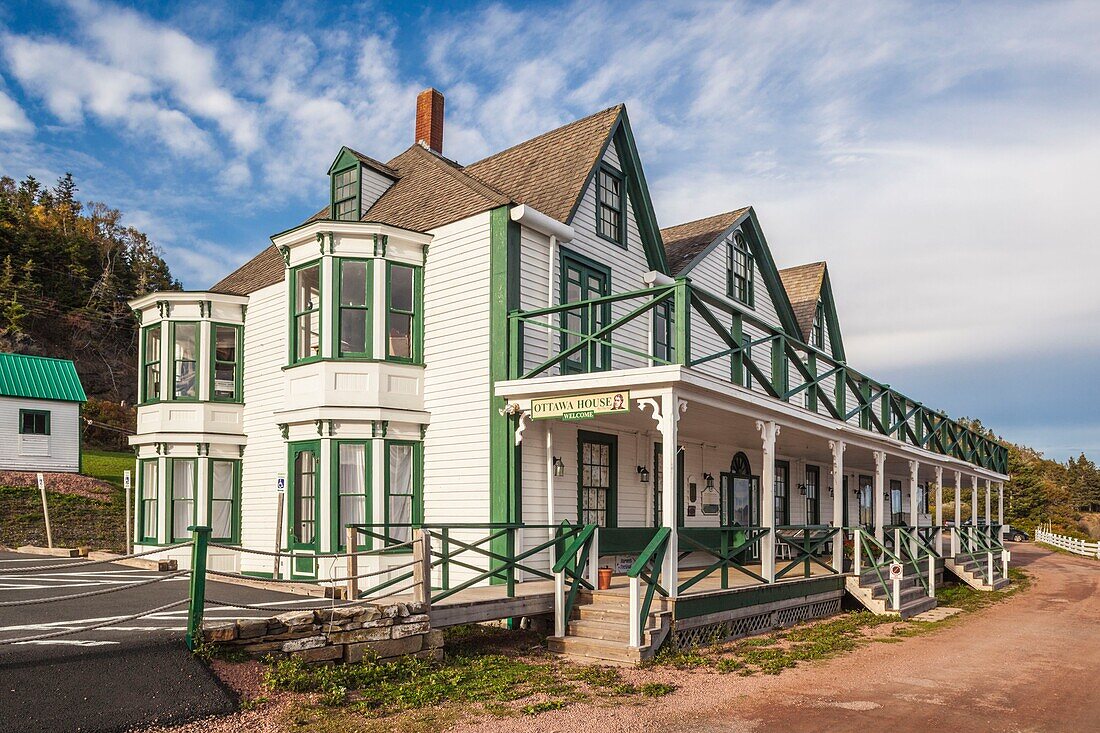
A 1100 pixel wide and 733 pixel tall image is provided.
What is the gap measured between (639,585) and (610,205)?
873 centimetres

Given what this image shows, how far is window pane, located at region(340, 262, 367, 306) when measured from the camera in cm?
1545

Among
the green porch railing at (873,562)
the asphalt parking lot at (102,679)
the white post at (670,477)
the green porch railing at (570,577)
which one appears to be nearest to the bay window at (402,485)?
the green porch railing at (570,577)

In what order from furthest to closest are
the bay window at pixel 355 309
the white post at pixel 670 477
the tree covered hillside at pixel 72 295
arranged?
the tree covered hillside at pixel 72 295
the bay window at pixel 355 309
the white post at pixel 670 477

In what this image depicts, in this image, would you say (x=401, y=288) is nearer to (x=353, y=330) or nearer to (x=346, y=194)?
(x=353, y=330)

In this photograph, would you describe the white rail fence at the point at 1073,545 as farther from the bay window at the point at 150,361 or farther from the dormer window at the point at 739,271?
the bay window at the point at 150,361

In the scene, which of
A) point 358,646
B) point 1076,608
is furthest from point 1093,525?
point 358,646

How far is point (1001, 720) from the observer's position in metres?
8.80

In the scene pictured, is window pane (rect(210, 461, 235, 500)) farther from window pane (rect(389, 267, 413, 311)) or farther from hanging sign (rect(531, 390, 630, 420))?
hanging sign (rect(531, 390, 630, 420))

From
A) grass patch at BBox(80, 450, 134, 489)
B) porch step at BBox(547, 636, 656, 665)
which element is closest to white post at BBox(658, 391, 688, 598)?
porch step at BBox(547, 636, 656, 665)

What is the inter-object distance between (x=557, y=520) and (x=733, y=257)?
10.9m

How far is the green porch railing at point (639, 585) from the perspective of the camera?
11.2 meters

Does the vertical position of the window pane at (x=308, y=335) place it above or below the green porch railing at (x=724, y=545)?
above

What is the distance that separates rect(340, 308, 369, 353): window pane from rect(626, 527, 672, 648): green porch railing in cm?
673

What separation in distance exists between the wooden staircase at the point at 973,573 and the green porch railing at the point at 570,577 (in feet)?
50.7
